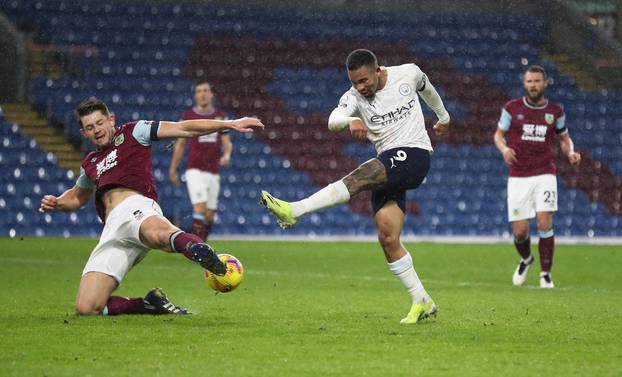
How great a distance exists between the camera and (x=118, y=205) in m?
8.32

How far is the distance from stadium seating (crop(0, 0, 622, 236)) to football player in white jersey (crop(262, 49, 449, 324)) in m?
12.5

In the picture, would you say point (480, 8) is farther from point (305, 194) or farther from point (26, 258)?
point (26, 258)

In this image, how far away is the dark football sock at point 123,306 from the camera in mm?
8398

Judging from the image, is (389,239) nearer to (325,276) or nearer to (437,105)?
(437,105)

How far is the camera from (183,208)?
2080 centimetres

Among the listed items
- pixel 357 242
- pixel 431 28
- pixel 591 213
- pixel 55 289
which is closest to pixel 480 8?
pixel 431 28

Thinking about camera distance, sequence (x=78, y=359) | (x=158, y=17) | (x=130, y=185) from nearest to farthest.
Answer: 1. (x=78, y=359)
2. (x=130, y=185)
3. (x=158, y=17)

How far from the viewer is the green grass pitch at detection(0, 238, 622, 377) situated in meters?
5.97

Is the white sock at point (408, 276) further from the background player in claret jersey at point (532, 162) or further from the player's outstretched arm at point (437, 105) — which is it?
the background player in claret jersey at point (532, 162)

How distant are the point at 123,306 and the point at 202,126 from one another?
5.05 ft

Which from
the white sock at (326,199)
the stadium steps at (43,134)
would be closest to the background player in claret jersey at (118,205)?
the white sock at (326,199)

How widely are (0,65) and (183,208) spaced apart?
4.71m

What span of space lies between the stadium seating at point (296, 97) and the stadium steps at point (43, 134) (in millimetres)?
242

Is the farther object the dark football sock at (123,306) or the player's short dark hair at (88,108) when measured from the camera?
the dark football sock at (123,306)
